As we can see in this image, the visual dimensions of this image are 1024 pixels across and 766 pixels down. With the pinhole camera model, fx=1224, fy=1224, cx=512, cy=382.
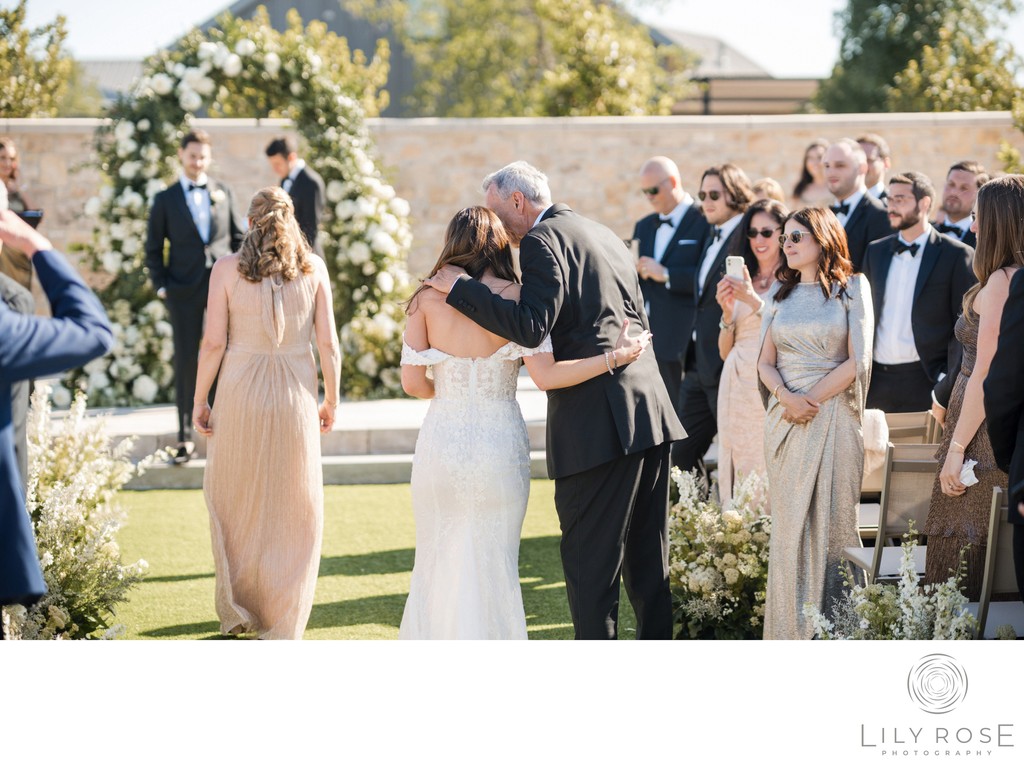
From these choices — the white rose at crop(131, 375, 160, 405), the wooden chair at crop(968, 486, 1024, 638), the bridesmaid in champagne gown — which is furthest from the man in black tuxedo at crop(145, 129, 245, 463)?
the wooden chair at crop(968, 486, 1024, 638)

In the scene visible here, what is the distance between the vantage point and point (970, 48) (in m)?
17.2

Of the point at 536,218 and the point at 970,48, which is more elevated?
the point at 970,48

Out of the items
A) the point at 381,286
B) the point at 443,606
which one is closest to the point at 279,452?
the point at 443,606

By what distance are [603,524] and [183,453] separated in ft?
17.0

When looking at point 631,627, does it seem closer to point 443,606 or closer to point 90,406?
point 443,606

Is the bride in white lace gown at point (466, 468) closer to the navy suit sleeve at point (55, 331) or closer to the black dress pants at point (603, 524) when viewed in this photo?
the black dress pants at point (603, 524)

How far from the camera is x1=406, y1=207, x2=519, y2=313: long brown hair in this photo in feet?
14.7

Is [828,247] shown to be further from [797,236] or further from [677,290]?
[677,290]

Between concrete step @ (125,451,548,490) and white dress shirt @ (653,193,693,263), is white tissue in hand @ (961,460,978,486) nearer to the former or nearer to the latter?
white dress shirt @ (653,193,693,263)

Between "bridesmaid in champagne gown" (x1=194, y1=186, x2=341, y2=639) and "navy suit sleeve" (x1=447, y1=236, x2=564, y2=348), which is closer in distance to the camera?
"navy suit sleeve" (x1=447, y1=236, x2=564, y2=348)

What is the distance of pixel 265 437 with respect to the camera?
17.7 ft

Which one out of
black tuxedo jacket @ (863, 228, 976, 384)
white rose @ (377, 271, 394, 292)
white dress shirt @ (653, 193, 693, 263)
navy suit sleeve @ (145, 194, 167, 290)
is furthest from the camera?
white rose @ (377, 271, 394, 292)
